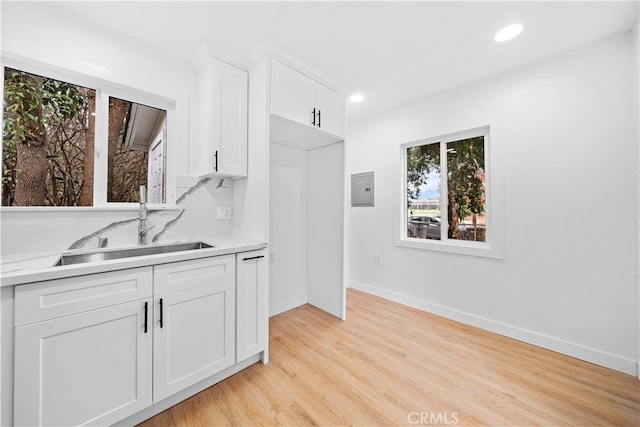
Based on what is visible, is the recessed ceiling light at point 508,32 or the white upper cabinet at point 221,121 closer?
the recessed ceiling light at point 508,32

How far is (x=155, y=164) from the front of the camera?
82.5 inches

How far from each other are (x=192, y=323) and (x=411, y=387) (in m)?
1.47

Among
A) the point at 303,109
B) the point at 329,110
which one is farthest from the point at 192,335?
the point at 329,110

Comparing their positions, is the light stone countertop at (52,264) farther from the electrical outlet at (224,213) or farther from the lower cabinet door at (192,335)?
the electrical outlet at (224,213)

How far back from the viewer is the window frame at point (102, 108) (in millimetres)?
1601

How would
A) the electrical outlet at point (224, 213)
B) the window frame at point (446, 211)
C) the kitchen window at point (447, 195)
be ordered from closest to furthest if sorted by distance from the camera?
the electrical outlet at point (224, 213), the window frame at point (446, 211), the kitchen window at point (447, 195)

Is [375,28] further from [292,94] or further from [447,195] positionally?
[447,195]

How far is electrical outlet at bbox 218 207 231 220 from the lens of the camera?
90.2 inches

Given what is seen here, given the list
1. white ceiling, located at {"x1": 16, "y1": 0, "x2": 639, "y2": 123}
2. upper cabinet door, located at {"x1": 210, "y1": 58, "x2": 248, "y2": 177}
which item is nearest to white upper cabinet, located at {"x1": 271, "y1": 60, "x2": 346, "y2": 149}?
white ceiling, located at {"x1": 16, "y1": 0, "x2": 639, "y2": 123}

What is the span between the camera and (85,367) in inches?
46.6

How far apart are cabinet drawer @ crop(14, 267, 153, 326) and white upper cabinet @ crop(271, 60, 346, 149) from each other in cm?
149

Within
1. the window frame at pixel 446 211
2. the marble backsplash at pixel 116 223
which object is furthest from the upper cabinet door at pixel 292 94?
the window frame at pixel 446 211

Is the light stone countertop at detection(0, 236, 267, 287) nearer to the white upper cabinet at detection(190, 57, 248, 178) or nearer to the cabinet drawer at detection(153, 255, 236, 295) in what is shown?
the cabinet drawer at detection(153, 255, 236, 295)

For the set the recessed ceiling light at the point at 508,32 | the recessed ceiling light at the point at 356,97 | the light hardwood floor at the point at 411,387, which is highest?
the recessed ceiling light at the point at 508,32
